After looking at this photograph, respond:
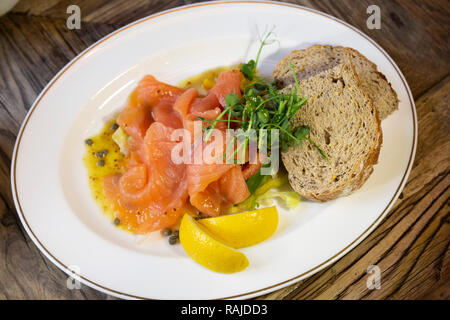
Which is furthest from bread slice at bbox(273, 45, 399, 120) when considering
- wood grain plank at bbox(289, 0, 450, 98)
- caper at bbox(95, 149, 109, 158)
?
caper at bbox(95, 149, 109, 158)

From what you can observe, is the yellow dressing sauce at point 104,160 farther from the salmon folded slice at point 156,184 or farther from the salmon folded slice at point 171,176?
the salmon folded slice at point 156,184

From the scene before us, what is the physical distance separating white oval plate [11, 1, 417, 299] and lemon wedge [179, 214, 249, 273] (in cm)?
7

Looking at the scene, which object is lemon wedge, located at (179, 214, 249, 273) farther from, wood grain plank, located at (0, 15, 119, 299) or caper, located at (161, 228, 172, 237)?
wood grain plank, located at (0, 15, 119, 299)

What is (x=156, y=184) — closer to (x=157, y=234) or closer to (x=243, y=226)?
(x=157, y=234)

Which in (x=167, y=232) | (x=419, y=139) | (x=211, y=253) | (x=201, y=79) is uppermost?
(x=201, y=79)

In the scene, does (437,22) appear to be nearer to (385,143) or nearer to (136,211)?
(385,143)

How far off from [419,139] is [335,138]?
2.44ft

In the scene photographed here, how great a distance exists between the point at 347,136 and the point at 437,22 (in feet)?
5.20

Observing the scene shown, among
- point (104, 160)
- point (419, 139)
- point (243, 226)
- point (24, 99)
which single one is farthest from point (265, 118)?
point (24, 99)

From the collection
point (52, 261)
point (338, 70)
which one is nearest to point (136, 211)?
point (52, 261)

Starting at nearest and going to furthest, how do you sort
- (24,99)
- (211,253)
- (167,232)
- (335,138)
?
(211,253) < (335,138) < (167,232) < (24,99)

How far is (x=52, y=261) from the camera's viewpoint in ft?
8.52

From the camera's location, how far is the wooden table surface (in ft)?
8.44

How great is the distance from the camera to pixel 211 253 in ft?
8.15
